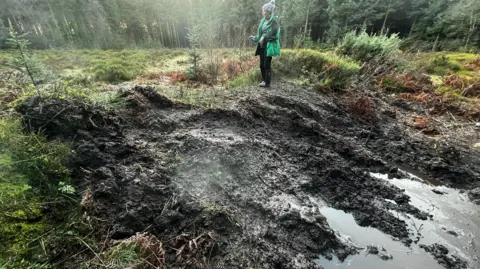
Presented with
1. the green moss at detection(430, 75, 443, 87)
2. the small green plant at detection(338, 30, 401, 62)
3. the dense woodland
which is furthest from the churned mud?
the dense woodland

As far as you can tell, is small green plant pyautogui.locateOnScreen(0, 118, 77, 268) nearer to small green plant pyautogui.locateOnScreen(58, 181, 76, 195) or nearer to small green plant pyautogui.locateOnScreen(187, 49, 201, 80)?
small green plant pyautogui.locateOnScreen(58, 181, 76, 195)

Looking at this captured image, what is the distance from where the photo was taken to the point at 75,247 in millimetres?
1462

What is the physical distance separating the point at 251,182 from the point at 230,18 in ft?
96.2

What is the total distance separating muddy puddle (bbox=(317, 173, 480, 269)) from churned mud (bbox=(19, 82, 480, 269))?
0.01 m

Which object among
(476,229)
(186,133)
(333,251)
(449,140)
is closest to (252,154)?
(186,133)

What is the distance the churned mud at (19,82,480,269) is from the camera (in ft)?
6.13

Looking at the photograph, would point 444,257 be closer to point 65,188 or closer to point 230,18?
point 65,188

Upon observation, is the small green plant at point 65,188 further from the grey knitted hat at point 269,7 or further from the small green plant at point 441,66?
the small green plant at point 441,66

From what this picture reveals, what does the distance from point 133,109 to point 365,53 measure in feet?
25.5

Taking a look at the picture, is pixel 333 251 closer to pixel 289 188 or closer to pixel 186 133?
pixel 289 188

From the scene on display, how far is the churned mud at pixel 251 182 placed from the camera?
73.5 inches

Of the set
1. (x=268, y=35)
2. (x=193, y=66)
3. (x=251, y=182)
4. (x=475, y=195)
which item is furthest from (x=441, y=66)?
(x=251, y=182)

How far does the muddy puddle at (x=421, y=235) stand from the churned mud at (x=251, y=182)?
13 mm

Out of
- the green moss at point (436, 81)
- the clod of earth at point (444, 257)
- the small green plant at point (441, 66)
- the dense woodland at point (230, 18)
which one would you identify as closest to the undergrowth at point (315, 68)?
the green moss at point (436, 81)
